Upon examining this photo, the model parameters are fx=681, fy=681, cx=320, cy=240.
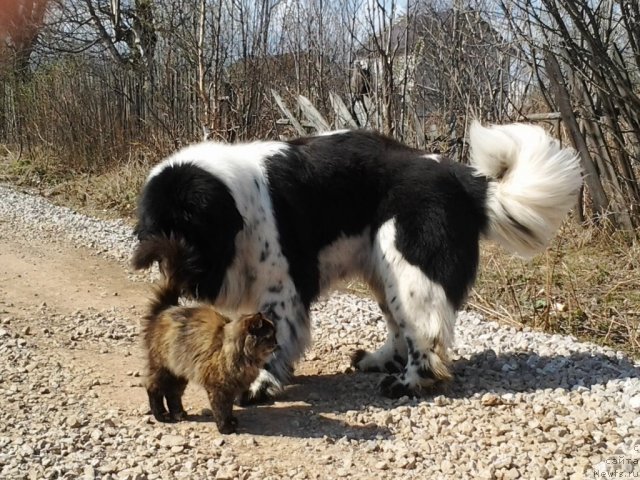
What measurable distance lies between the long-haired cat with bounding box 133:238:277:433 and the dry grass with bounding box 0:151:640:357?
105 inches

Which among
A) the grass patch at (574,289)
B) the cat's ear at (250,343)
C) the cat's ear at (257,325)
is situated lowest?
the grass patch at (574,289)

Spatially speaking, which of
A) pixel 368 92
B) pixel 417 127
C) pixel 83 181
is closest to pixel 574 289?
pixel 417 127

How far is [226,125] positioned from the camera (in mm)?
11758

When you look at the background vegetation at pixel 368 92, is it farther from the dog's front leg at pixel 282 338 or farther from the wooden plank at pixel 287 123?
the dog's front leg at pixel 282 338

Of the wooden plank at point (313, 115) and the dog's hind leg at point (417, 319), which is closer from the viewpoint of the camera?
the dog's hind leg at point (417, 319)

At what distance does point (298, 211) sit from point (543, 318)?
2.47 m

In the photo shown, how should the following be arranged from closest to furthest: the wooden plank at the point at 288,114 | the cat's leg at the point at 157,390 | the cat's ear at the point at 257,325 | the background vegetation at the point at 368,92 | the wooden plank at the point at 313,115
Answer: the cat's ear at the point at 257,325 → the cat's leg at the point at 157,390 → the background vegetation at the point at 368,92 → the wooden plank at the point at 313,115 → the wooden plank at the point at 288,114

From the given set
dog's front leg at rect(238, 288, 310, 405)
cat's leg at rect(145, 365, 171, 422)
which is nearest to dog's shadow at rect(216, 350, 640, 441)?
dog's front leg at rect(238, 288, 310, 405)

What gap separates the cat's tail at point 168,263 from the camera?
3885 millimetres

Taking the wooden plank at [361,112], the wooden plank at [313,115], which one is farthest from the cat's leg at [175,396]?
the wooden plank at [313,115]

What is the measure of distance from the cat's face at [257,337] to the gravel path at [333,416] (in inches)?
18.8

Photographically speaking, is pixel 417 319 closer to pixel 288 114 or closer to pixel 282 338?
pixel 282 338

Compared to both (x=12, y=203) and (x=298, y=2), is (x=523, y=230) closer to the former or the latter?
(x=298, y=2)

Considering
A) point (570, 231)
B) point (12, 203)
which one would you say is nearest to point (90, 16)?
point (12, 203)
